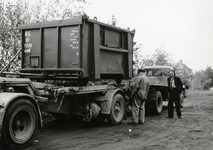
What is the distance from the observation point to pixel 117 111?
29.1 feet

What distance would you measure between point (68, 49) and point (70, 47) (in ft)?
0.27

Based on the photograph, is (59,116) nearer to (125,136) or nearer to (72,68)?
(72,68)

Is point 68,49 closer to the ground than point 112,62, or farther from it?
farther from it

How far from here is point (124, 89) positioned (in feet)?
32.2

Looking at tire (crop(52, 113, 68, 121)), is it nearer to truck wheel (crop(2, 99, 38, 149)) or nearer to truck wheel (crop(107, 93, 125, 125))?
truck wheel (crop(107, 93, 125, 125))

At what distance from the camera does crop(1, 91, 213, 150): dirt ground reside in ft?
18.9

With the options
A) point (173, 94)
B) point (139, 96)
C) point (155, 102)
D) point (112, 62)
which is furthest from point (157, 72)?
point (112, 62)

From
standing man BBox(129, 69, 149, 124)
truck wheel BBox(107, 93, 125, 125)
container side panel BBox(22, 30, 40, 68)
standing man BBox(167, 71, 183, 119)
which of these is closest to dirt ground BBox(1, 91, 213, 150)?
truck wheel BBox(107, 93, 125, 125)

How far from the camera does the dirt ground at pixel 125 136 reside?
5.75m

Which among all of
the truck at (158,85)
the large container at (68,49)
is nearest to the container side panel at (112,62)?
the large container at (68,49)

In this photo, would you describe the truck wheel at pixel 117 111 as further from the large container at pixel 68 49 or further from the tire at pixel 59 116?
the tire at pixel 59 116

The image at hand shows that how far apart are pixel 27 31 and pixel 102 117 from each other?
11.4ft

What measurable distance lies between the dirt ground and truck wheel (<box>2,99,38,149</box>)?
28cm

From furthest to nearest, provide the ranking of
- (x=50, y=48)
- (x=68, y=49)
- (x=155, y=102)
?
(x=155, y=102) < (x=50, y=48) < (x=68, y=49)
